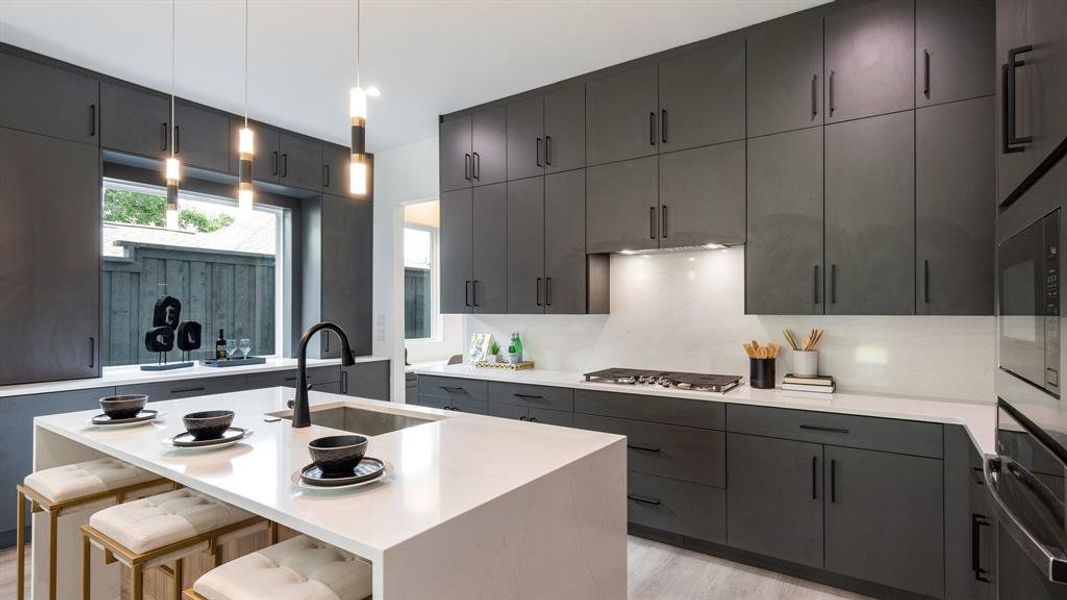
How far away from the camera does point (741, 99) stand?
296 cm

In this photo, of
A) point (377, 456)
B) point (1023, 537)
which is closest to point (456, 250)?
point (377, 456)

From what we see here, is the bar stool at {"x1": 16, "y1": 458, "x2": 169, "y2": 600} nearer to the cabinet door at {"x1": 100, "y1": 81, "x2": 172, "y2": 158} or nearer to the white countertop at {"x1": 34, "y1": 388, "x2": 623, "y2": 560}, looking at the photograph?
the white countertop at {"x1": 34, "y1": 388, "x2": 623, "y2": 560}

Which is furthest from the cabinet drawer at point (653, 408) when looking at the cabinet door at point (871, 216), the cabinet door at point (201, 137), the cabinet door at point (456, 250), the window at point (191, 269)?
the cabinet door at point (201, 137)

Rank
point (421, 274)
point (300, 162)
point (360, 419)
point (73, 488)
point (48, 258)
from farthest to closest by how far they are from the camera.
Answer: point (421, 274), point (300, 162), point (48, 258), point (360, 419), point (73, 488)

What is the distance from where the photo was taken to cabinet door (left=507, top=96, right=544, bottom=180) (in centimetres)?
374

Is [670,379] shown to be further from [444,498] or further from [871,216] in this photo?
[444,498]

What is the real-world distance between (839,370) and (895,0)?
1.81 meters

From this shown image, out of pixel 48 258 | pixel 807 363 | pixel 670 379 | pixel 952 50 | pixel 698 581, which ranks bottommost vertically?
pixel 698 581

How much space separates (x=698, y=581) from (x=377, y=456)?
6.08ft

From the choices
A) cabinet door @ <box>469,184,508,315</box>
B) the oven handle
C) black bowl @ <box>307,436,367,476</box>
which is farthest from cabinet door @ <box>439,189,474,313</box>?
the oven handle

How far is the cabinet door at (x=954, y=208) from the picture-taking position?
2354mm

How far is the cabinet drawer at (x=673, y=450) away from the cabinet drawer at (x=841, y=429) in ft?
0.58

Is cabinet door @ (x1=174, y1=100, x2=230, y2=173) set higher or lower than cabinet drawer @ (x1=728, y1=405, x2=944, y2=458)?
higher

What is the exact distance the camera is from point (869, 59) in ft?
8.56
